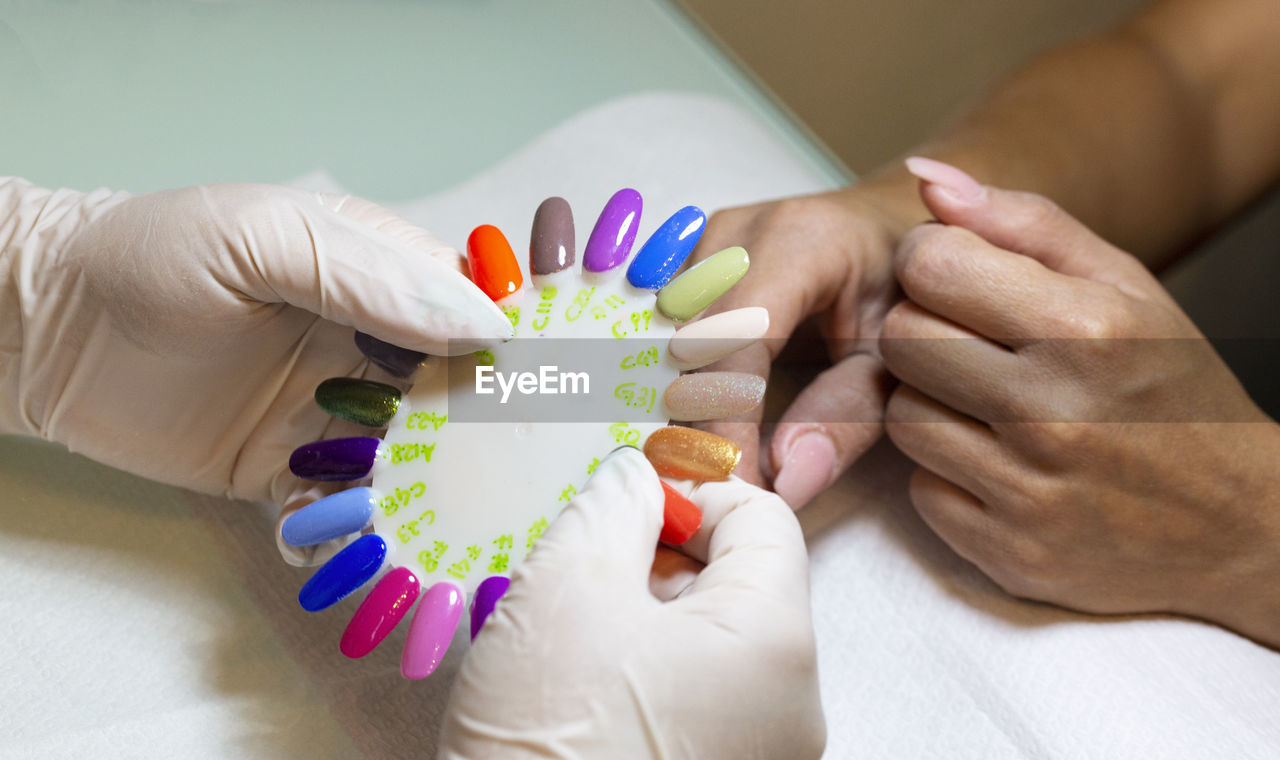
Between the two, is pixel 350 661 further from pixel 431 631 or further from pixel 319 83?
pixel 319 83

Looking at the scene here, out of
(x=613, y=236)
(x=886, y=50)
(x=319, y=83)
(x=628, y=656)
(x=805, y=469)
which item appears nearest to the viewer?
(x=628, y=656)

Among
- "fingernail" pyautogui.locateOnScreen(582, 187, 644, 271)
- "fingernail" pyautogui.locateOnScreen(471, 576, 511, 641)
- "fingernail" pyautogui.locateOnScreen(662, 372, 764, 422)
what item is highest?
"fingernail" pyautogui.locateOnScreen(582, 187, 644, 271)

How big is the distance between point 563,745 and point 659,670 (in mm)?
61

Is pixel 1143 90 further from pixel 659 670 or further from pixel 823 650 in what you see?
pixel 659 670

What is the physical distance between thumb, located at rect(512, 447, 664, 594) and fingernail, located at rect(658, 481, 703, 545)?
0.06 ft

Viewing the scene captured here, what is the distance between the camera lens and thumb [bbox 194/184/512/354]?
1.72 feet

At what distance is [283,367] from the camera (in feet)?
2.04

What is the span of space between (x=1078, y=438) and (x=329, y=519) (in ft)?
1.72

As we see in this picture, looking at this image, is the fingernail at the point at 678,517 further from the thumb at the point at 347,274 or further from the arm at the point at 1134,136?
the arm at the point at 1134,136

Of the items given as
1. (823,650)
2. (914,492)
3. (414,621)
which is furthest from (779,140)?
(414,621)

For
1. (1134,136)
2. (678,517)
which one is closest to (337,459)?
(678,517)

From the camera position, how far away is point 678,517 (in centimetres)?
52

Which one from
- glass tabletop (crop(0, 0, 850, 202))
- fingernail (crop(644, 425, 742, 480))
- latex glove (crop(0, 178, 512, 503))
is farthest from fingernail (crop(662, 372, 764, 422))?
glass tabletop (crop(0, 0, 850, 202))

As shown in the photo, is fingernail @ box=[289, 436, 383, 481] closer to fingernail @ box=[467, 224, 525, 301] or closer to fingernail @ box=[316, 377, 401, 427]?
fingernail @ box=[316, 377, 401, 427]
